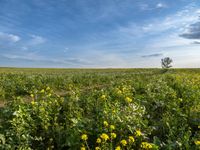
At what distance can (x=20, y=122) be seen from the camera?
4957 mm

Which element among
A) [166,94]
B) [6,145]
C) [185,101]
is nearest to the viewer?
[6,145]

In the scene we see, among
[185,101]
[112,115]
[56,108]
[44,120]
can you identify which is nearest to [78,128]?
[112,115]

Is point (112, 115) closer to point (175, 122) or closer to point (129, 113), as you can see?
point (129, 113)

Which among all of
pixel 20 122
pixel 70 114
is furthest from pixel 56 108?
pixel 20 122

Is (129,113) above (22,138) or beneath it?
above

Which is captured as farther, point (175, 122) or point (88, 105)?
point (88, 105)

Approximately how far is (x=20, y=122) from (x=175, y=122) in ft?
11.1

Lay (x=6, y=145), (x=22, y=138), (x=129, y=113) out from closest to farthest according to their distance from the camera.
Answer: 1. (x=6, y=145)
2. (x=22, y=138)
3. (x=129, y=113)

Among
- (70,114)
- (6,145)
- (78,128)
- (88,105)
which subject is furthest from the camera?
(88,105)

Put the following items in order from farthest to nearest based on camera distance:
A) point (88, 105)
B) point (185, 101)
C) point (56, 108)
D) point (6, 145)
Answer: point (185, 101) < point (88, 105) < point (56, 108) < point (6, 145)

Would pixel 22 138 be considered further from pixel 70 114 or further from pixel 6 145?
pixel 70 114

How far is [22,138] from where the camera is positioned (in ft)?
14.9

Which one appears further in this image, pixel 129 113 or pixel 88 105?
pixel 88 105

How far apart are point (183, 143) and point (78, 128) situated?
202cm
